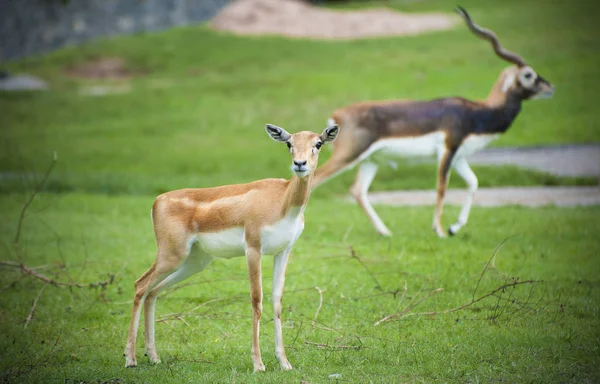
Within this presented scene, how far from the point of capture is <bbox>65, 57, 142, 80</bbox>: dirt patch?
99.0ft

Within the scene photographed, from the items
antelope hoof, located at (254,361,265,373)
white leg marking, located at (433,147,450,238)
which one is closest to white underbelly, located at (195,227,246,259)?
antelope hoof, located at (254,361,265,373)

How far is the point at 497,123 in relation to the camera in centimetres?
1229

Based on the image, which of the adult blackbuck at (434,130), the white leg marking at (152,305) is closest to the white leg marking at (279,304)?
the white leg marking at (152,305)

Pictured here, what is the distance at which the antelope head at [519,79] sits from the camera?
40.4 ft

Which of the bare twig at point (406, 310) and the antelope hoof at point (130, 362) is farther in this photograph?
the bare twig at point (406, 310)

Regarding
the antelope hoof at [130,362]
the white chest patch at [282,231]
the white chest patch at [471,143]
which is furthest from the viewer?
the white chest patch at [471,143]

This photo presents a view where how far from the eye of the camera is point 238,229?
6891mm

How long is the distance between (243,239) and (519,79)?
6927 mm

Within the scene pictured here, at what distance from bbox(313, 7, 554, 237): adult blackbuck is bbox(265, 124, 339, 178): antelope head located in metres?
5.13

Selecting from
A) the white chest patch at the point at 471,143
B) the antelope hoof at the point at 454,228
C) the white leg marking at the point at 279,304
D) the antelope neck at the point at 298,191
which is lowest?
the antelope hoof at the point at 454,228

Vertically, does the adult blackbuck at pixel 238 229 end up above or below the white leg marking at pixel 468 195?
above

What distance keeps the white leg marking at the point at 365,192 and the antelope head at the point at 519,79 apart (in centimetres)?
230

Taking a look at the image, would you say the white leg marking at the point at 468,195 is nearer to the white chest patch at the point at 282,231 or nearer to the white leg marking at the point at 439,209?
the white leg marking at the point at 439,209

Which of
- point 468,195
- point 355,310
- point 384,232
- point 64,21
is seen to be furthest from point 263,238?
point 64,21
